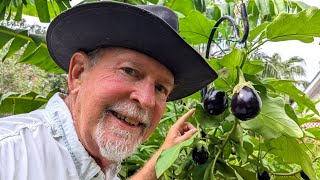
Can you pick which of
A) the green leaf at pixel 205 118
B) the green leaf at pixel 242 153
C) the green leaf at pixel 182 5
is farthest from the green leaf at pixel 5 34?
the green leaf at pixel 242 153

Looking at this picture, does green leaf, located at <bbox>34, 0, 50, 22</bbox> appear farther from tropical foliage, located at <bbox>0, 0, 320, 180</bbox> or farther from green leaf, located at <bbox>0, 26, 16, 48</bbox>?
tropical foliage, located at <bbox>0, 0, 320, 180</bbox>

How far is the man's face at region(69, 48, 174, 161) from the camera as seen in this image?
109cm

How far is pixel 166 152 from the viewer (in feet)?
3.58

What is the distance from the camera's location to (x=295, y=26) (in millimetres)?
1069

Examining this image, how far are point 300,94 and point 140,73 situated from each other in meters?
0.49

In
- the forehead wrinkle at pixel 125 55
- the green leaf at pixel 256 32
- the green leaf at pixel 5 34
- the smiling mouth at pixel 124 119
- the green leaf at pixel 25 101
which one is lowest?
the green leaf at pixel 25 101

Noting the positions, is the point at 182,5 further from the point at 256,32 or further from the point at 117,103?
the point at 117,103

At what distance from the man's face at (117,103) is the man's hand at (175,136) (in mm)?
92

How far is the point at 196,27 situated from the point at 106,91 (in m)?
0.34

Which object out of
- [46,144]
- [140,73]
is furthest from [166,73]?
[46,144]

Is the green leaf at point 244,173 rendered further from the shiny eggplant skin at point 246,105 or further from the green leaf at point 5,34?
the green leaf at point 5,34

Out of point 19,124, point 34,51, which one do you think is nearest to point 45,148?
point 19,124

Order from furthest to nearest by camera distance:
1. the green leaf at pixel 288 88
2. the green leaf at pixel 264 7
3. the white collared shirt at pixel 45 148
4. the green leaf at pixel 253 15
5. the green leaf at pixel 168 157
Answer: the green leaf at pixel 253 15, the green leaf at pixel 264 7, the green leaf at pixel 288 88, the green leaf at pixel 168 157, the white collared shirt at pixel 45 148

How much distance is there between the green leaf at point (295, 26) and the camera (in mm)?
1043
